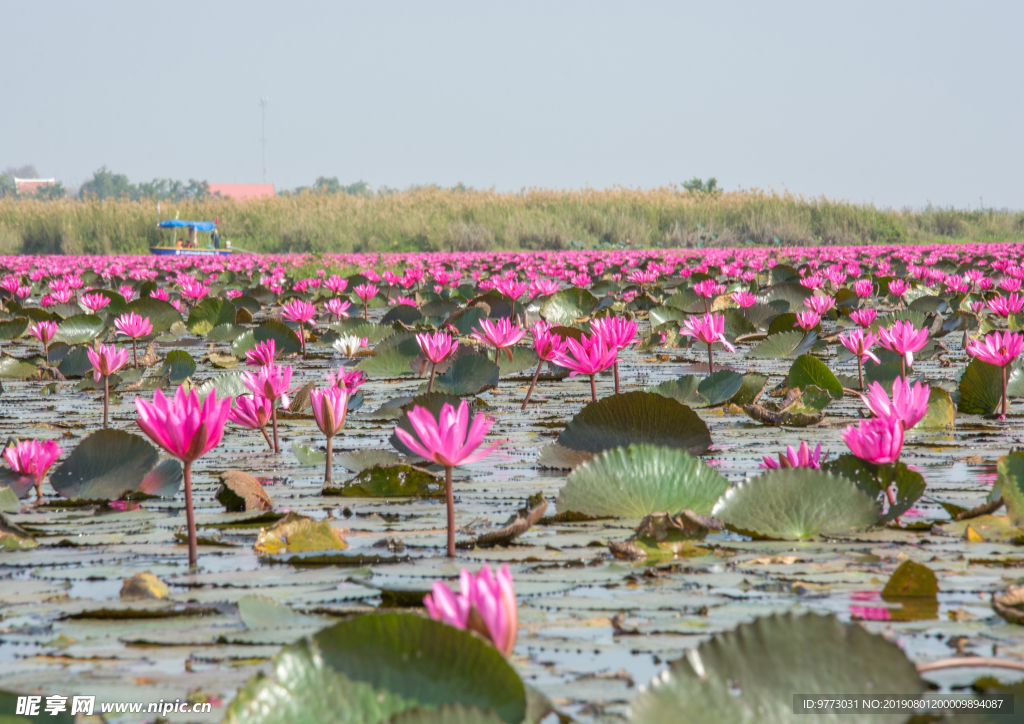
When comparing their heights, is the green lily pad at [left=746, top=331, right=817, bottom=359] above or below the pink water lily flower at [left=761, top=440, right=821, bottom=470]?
above

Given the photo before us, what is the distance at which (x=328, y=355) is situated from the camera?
573cm

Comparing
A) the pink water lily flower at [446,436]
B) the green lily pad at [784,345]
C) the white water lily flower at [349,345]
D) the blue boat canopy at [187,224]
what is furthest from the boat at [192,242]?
the pink water lily flower at [446,436]

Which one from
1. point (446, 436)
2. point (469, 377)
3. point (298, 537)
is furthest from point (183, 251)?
point (446, 436)

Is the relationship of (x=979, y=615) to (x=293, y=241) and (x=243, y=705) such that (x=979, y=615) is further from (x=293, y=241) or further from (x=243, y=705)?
(x=293, y=241)

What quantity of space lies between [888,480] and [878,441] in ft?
0.28

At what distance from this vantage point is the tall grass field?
2478 cm

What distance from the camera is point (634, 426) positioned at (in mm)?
2561

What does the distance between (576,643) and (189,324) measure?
19.9ft

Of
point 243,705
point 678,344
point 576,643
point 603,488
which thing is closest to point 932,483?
point 603,488

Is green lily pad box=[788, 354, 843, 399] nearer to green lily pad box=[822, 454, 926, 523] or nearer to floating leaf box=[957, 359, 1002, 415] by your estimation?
floating leaf box=[957, 359, 1002, 415]

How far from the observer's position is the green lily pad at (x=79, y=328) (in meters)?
5.80

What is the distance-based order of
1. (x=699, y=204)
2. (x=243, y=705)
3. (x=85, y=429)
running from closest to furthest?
1. (x=243, y=705)
2. (x=85, y=429)
3. (x=699, y=204)

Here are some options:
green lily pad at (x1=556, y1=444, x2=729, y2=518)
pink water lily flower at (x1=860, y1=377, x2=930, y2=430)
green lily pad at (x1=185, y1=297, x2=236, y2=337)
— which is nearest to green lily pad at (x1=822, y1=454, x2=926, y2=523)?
pink water lily flower at (x1=860, y1=377, x2=930, y2=430)

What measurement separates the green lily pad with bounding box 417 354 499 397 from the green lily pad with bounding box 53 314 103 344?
3.12m
